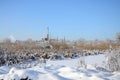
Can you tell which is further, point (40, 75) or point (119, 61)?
point (119, 61)

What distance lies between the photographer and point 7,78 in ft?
19.6

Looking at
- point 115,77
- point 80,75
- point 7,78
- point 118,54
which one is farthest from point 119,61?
point 7,78

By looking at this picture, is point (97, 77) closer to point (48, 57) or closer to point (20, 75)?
point (20, 75)

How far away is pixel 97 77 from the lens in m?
6.05

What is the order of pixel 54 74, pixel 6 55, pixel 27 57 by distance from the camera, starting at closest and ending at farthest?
pixel 54 74
pixel 6 55
pixel 27 57

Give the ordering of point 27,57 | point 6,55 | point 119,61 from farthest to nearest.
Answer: point 27,57 → point 6,55 → point 119,61

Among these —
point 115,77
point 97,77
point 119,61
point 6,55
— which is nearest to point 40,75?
point 97,77

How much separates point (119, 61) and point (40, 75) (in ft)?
13.1

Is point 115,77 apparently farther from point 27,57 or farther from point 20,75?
point 27,57

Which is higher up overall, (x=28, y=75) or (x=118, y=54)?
(x=118, y=54)

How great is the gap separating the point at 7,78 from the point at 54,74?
1.18 metres

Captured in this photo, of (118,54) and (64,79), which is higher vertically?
(118,54)

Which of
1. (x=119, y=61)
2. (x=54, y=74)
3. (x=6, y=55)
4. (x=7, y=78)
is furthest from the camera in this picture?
(x=6, y=55)

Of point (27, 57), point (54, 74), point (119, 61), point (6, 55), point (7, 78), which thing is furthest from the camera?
point (27, 57)
